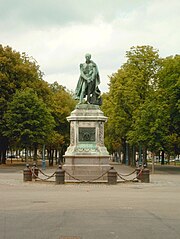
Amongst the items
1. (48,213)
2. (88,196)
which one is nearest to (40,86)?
(88,196)

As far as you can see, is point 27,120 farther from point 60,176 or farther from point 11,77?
point 60,176

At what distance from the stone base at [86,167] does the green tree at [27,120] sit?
89.9 ft

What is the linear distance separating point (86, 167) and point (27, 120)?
3011cm

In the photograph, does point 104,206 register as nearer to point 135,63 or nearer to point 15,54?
point 135,63

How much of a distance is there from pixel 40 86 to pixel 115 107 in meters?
10.9

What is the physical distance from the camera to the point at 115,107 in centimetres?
6331

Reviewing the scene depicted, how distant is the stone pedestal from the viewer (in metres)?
29.8

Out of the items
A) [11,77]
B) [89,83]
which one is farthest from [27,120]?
[89,83]

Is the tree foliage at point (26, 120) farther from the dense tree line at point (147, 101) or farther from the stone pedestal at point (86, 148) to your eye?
the stone pedestal at point (86, 148)

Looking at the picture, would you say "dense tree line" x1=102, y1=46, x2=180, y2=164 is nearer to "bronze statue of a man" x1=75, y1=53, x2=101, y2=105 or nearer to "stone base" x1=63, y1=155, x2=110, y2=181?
"bronze statue of a man" x1=75, y1=53, x2=101, y2=105

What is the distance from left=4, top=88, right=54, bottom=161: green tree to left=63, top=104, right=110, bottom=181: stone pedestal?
87.7 feet

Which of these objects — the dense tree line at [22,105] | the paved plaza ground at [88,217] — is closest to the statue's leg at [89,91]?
the paved plaza ground at [88,217]

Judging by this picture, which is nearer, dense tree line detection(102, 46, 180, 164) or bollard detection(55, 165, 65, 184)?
bollard detection(55, 165, 65, 184)

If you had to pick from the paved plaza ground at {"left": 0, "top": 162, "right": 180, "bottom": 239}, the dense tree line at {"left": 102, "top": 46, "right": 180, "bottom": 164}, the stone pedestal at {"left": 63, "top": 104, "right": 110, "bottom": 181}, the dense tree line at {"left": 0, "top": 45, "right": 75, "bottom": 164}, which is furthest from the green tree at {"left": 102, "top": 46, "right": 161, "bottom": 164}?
the paved plaza ground at {"left": 0, "top": 162, "right": 180, "bottom": 239}
